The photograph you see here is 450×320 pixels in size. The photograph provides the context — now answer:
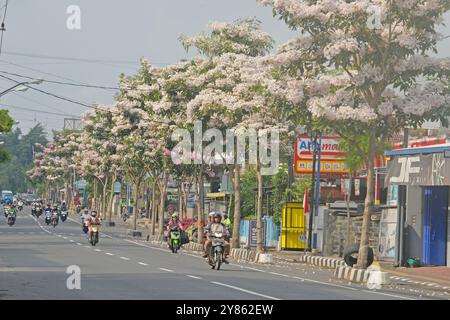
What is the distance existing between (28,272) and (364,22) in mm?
12187

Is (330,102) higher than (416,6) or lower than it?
lower

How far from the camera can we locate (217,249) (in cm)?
3366

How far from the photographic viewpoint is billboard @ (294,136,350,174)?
5803 centimetres

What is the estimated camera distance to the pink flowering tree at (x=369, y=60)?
33.9m

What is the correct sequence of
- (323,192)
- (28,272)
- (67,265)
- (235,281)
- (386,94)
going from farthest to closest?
(323,192), (386,94), (67,265), (28,272), (235,281)

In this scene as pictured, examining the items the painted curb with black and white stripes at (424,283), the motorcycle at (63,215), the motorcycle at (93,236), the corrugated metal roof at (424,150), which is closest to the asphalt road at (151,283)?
the painted curb with black and white stripes at (424,283)

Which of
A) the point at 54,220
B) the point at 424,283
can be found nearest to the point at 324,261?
the point at 424,283

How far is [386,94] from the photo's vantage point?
119ft

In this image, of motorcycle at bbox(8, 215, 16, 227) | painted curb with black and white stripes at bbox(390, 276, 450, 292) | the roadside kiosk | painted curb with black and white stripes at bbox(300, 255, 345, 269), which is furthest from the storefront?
motorcycle at bbox(8, 215, 16, 227)

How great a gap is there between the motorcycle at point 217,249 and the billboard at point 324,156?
936 inches

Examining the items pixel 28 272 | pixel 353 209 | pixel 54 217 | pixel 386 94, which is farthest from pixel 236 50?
pixel 54 217

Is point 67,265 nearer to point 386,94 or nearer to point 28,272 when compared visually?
point 28,272

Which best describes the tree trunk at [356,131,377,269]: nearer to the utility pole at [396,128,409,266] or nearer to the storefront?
the storefront

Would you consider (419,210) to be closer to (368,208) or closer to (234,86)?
(368,208)
